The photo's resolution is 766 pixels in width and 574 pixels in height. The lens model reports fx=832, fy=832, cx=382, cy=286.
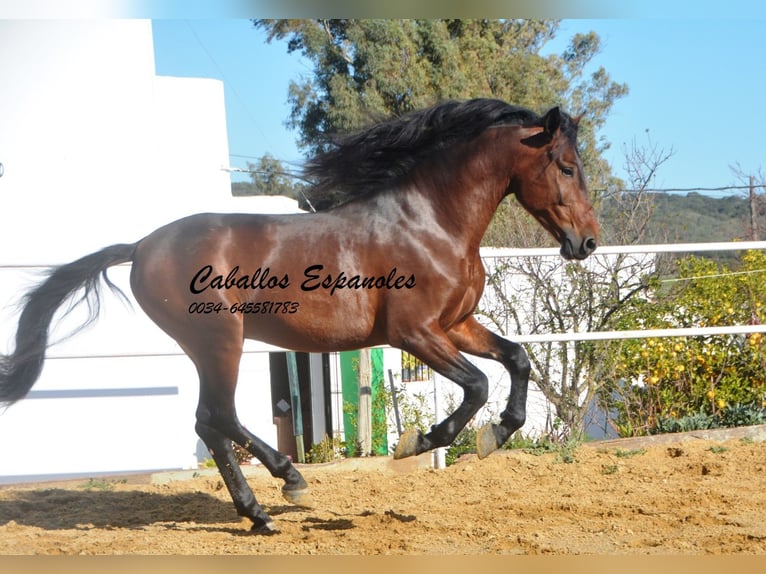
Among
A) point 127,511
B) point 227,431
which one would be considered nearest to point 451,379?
point 227,431

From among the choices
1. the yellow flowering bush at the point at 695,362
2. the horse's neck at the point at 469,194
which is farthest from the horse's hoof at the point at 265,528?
the yellow flowering bush at the point at 695,362

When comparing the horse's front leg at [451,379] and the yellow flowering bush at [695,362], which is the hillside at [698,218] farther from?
the horse's front leg at [451,379]

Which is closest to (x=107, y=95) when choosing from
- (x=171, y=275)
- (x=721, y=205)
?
(x=171, y=275)

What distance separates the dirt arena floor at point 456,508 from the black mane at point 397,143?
1.73m

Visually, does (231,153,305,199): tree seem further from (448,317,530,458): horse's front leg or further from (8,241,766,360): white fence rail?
(448,317,530,458): horse's front leg

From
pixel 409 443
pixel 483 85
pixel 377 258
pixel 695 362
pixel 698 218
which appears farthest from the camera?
pixel 483 85

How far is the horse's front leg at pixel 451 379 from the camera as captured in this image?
396 cm

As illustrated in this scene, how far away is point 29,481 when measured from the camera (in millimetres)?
5172

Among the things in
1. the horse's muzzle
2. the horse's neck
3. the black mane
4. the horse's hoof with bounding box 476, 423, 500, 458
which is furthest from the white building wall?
the horse's muzzle

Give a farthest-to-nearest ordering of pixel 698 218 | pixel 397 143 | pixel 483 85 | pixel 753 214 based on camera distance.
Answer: pixel 483 85, pixel 698 218, pixel 753 214, pixel 397 143

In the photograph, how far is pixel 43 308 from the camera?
446cm

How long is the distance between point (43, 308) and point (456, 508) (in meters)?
2.46

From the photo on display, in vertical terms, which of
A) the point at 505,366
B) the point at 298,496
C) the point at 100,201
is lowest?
the point at 298,496

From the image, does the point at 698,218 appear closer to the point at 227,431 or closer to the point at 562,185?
the point at 562,185
